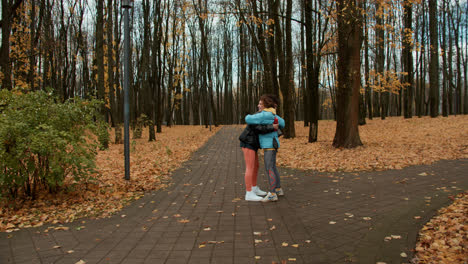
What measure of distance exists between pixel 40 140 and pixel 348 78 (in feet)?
31.0

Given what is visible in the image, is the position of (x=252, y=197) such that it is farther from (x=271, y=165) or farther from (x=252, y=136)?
(x=252, y=136)

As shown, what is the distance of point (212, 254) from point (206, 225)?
38.1 inches

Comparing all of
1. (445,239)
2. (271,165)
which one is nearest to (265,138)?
(271,165)

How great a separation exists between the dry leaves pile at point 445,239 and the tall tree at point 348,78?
650 centimetres

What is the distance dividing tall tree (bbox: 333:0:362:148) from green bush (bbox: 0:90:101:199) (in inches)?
327

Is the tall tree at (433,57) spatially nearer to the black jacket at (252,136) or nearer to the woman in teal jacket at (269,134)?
the woman in teal jacket at (269,134)

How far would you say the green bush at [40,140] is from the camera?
4.75 metres

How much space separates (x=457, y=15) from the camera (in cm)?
3047

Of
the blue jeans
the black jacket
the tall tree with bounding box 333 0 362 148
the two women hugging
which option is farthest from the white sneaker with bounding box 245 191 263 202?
the tall tree with bounding box 333 0 362 148

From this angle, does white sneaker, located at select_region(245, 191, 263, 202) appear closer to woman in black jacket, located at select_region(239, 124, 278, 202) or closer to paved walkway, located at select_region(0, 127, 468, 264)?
woman in black jacket, located at select_region(239, 124, 278, 202)

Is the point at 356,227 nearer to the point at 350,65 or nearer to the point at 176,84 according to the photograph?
the point at 350,65

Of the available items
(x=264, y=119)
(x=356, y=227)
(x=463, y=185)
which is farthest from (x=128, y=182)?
(x=463, y=185)

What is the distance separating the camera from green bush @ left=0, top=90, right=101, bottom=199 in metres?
4.75

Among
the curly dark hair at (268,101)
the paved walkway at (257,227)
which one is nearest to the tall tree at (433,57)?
the paved walkway at (257,227)
